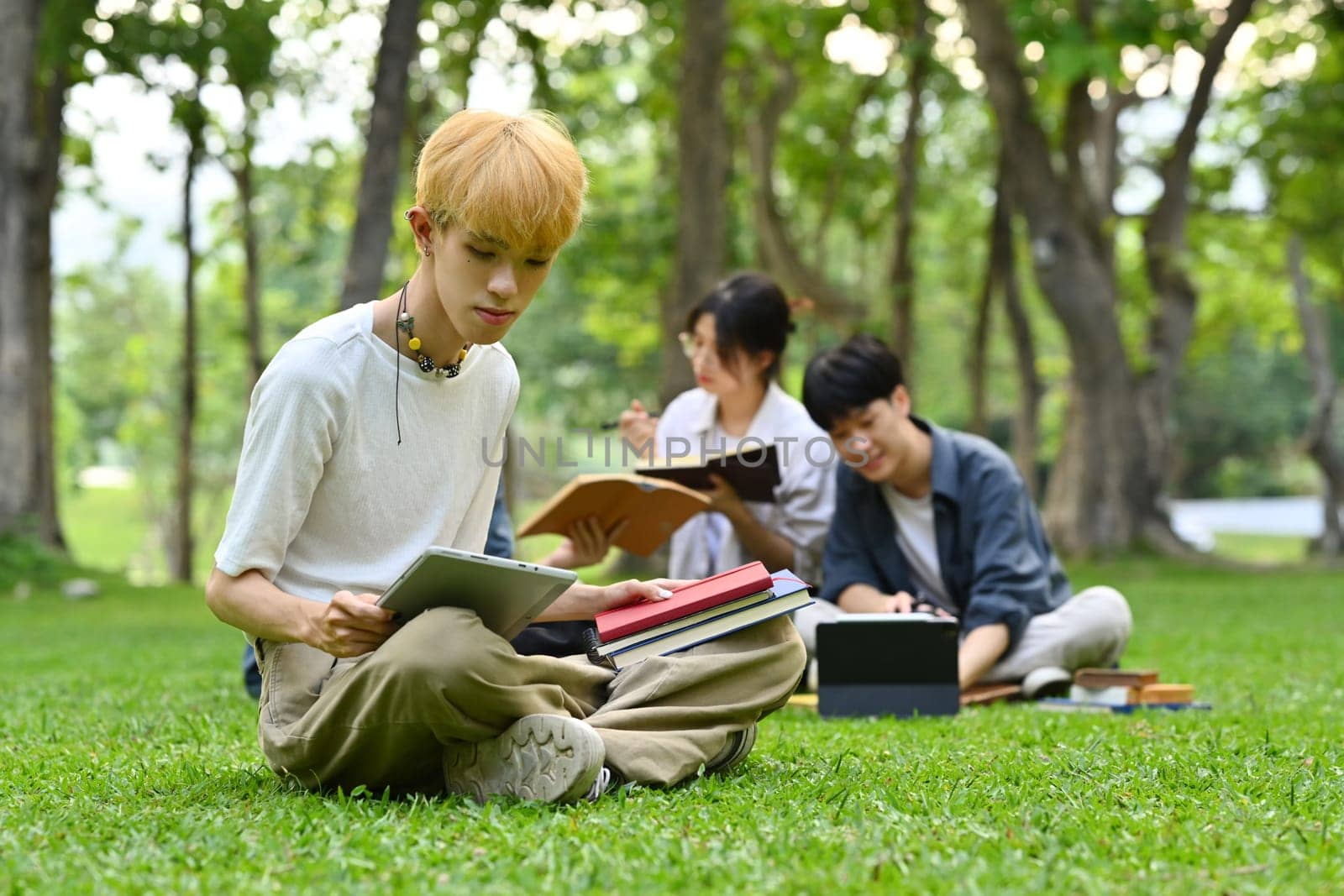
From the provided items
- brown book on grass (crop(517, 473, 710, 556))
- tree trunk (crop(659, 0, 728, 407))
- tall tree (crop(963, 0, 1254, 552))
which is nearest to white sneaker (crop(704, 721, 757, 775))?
brown book on grass (crop(517, 473, 710, 556))

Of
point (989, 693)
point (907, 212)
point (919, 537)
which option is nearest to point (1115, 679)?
point (989, 693)

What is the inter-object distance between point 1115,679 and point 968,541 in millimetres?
634

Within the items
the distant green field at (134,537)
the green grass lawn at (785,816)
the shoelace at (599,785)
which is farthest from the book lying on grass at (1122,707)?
the distant green field at (134,537)

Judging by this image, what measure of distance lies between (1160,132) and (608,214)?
8.60m

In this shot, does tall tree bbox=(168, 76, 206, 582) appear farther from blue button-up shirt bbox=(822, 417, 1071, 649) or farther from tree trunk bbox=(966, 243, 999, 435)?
blue button-up shirt bbox=(822, 417, 1071, 649)

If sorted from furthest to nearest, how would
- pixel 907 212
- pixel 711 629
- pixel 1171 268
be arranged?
1. pixel 907 212
2. pixel 1171 268
3. pixel 711 629

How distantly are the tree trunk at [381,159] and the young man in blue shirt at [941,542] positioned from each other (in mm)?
4004

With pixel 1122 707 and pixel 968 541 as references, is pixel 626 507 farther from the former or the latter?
pixel 1122 707

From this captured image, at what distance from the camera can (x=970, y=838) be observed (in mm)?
2398

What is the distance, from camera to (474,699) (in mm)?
2537

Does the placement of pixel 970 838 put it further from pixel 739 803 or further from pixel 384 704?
pixel 384 704

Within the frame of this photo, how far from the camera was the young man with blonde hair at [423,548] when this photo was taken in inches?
101

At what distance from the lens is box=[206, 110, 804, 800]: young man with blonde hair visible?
2.57 metres

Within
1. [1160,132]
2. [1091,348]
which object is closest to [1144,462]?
[1091,348]
